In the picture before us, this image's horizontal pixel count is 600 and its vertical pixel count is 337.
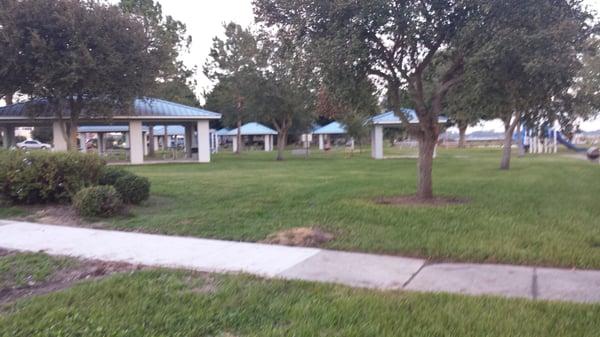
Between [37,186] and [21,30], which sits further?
[21,30]

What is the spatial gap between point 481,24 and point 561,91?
2.38 metres

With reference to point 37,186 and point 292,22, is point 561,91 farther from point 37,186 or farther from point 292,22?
point 37,186

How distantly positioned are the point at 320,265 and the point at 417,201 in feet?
17.5

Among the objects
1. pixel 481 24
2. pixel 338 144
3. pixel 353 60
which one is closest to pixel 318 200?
pixel 353 60

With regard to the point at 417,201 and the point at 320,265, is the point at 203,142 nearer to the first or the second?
the point at 417,201

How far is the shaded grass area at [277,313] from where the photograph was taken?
438 centimetres

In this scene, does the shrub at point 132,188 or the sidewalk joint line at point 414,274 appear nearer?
the sidewalk joint line at point 414,274

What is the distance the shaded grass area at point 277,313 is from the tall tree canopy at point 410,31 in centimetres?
582

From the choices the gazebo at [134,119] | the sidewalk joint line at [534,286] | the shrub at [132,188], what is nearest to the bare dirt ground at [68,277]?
the sidewalk joint line at [534,286]

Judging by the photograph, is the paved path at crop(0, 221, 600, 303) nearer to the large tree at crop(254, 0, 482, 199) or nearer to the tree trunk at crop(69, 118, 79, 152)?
the large tree at crop(254, 0, 482, 199)

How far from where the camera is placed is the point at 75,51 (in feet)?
83.8

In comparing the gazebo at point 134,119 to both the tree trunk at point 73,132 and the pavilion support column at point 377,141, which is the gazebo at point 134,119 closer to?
the tree trunk at point 73,132

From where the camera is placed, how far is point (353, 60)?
10.7 metres

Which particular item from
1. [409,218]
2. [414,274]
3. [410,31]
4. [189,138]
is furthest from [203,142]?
[414,274]
